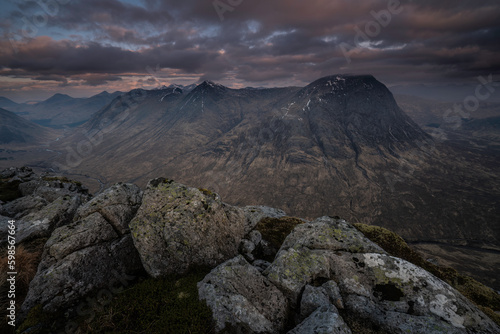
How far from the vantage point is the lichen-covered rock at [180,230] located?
15.7 m

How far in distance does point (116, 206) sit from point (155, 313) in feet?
35.5

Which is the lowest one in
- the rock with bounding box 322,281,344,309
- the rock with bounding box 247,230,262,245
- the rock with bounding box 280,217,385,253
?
the rock with bounding box 247,230,262,245

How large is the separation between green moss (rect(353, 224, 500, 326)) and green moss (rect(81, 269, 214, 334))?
17804 mm

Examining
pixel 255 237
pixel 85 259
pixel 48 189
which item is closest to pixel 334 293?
pixel 255 237

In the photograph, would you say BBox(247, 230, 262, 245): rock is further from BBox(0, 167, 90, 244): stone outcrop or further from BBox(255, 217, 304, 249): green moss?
BBox(0, 167, 90, 244): stone outcrop

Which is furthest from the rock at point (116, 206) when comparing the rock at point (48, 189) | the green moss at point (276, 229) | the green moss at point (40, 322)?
the rock at point (48, 189)

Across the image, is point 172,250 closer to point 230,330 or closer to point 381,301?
point 230,330

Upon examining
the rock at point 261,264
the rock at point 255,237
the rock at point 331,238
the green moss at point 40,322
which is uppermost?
the rock at point 331,238

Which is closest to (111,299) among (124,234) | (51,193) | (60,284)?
(60,284)

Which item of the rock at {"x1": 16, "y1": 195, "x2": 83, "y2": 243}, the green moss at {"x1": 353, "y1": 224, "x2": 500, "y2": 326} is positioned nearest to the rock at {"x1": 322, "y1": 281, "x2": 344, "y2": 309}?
the green moss at {"x1": 353, "y1": 224, "x2": 500, "y2": 326}

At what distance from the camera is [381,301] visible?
42.0 feet

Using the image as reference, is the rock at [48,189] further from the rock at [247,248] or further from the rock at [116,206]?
the rock at [247,248]

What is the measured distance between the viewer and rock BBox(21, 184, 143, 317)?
12.4 meters

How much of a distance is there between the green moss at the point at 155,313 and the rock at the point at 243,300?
0.71 metres
